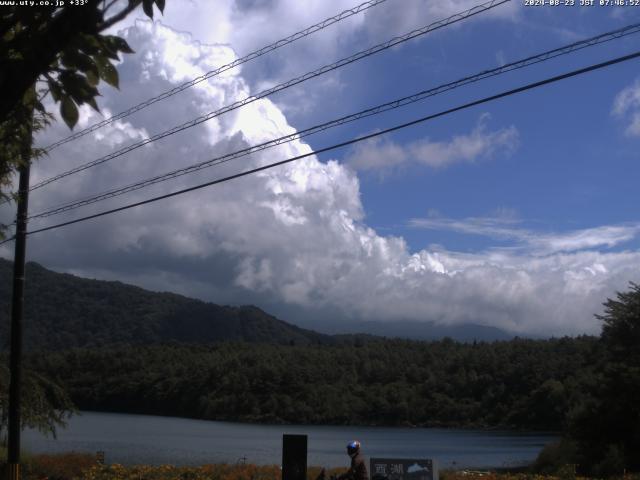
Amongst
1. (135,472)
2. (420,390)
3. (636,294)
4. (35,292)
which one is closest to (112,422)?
(420,390)

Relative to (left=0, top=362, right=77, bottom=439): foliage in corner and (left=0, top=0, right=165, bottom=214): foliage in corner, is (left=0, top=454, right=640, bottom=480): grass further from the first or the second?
(left=0, top=0, right=165, bottom=214): foliage in corner

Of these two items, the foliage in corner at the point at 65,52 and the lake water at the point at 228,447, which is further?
the lake water at the point at 228,447

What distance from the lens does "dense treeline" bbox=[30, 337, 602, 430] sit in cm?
9106

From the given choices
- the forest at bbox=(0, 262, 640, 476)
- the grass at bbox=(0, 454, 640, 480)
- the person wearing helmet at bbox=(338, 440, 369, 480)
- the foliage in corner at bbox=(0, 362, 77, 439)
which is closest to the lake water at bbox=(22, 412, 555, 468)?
the forest at bbox=(0, 262, 640, 476)

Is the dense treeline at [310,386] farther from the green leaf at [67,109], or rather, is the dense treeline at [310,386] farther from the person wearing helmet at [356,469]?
the green leaf at [67,109]

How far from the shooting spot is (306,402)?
95125mm

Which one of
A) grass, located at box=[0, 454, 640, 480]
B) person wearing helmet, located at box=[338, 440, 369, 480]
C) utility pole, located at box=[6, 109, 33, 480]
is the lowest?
grass, located at box=[0, 454, 640, 480]

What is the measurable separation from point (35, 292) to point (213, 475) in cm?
16919

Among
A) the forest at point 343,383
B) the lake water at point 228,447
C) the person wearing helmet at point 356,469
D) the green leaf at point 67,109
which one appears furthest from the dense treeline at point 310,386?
the green leaf at point 67,109

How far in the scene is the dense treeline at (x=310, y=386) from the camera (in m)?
91.1

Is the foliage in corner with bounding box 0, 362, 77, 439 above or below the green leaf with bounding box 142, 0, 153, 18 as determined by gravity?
below

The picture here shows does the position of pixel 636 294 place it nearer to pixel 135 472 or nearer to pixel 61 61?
pixel 135 472

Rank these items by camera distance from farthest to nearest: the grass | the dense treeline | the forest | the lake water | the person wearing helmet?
the dense treeline, the forest, the lake water, the grass, the person wearing helmet

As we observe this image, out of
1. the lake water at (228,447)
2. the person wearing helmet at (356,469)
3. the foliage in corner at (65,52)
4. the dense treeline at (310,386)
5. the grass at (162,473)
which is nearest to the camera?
the foliage in corner at (65,52)
